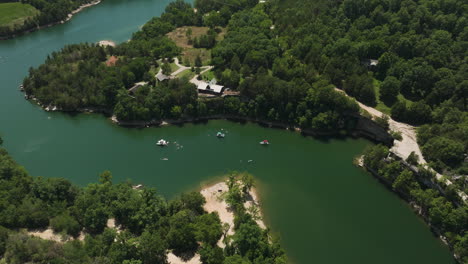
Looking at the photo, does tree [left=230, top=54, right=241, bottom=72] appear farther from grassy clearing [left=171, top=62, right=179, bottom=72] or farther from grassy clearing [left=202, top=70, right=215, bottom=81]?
grassy clearing [left=171, top=62, right=179, bottom=72]

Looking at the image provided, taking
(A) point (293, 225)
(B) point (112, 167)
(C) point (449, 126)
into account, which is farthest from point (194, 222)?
(C) point (449, 126)

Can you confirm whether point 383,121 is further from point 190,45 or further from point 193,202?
point 190,45

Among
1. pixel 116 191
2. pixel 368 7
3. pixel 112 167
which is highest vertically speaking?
pixel 368 7

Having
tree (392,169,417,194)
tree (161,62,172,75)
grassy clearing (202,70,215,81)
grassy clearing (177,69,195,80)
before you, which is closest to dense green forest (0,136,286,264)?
tree (392,169,417,194)

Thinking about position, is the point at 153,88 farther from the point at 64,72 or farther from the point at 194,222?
the point at 194,222

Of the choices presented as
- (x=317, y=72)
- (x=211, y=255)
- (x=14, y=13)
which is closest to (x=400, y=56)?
(x=317, y=72)

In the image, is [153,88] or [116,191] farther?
[153,88]
